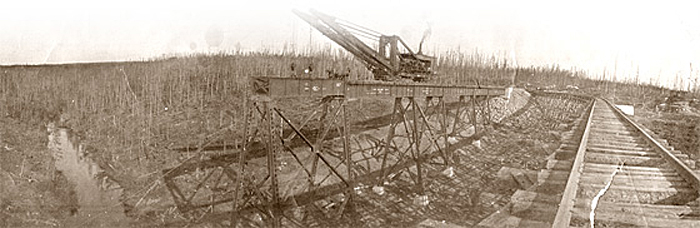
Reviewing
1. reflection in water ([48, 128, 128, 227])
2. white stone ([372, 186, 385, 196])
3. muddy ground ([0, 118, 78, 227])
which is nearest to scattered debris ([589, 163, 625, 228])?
white stone ([372, 186, 385, 196])

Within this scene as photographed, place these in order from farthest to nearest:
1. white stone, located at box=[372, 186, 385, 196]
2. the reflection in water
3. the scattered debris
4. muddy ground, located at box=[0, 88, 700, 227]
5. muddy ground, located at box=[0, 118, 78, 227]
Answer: white stone, located at box=[372, 186, 385, 196] → the reflection in water → muddy ground, located at box=[0, 88, 700, 227] → muddy ground, located at box=[0, 118, 78, 227] → the scattered debris

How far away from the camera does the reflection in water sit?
9.73 metres

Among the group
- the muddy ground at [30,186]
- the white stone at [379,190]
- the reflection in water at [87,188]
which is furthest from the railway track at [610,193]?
the muddy ground at [30,186]

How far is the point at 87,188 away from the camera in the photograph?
36.8 ft

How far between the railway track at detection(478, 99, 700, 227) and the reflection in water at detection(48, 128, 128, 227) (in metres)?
8.34

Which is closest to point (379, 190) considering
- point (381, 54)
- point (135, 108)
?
point (381, 54)

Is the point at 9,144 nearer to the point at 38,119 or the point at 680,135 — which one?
the point at 38,119

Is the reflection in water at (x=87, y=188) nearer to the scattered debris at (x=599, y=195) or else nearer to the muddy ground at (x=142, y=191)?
the muddy ground at (x=142, y=191)

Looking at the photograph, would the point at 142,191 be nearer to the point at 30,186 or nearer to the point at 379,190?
the point at 30,186

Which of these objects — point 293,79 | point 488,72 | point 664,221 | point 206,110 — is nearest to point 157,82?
point 206,110

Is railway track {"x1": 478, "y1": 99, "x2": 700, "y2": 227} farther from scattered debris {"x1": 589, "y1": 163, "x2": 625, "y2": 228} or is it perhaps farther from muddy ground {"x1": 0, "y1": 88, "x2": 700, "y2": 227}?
muddy ground {"x1": 0, "y1": 88, "x2": 700, "y2": 227}

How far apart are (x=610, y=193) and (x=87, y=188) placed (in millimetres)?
11273

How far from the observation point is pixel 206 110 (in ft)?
55.4

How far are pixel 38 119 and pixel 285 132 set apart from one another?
27.1 feet
